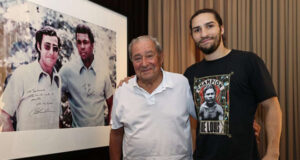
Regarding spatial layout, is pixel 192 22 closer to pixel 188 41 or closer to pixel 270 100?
pixel 270 100

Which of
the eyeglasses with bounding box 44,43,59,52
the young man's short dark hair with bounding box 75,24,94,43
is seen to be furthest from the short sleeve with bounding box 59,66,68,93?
the young man's short dark hair with bounding box 75,24,94,43

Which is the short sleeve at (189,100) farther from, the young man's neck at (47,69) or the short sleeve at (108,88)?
the young man's neck at (47,69)

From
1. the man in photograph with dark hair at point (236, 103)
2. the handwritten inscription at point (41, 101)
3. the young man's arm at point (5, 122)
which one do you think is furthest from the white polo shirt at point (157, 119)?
the young man's arm at point (5, 122)

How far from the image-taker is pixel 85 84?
1.92 meters

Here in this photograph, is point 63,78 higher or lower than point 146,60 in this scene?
lower

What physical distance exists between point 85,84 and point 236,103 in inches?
37.8

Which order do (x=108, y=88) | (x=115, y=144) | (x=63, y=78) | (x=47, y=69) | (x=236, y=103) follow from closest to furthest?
(x=236, y=103) → (x=47, y=69) → (x=63, y=78) → (x=115, y=144) → (x=108, y=88)

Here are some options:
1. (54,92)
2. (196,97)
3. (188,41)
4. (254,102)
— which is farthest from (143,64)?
(188,41)

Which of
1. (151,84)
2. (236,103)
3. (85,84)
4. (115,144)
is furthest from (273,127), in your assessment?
(85,84)

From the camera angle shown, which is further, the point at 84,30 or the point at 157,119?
the point at 84,30

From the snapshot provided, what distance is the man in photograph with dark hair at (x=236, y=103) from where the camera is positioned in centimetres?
147

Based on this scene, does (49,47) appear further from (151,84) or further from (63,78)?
(151,84)

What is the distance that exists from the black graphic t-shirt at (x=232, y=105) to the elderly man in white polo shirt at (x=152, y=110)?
6.3 inches

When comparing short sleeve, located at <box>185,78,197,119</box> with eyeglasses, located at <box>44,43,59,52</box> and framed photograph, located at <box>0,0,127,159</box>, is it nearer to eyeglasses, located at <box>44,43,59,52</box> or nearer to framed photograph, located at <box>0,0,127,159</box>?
framed photograph, located at <box>0,0,127,159</box>
